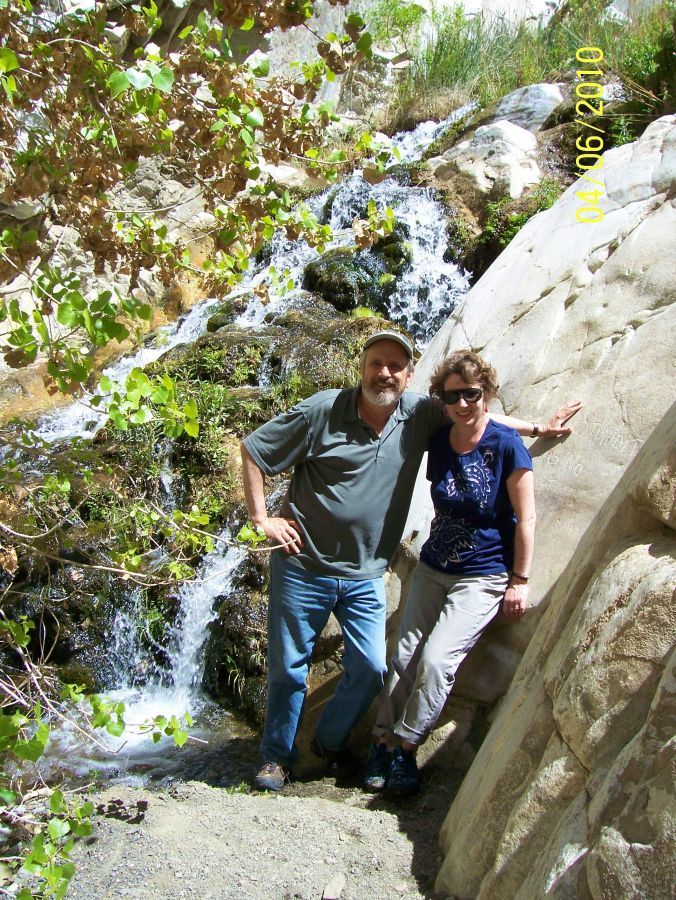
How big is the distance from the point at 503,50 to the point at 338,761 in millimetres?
14396

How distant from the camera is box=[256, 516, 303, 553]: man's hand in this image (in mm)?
4047

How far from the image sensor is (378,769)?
404 cm

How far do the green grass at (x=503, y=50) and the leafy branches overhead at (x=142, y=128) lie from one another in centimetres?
1032

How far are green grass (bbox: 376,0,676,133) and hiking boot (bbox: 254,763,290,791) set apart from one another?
11076mm

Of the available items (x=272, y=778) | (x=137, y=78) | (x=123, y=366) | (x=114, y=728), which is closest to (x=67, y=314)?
(x=137, y=78)

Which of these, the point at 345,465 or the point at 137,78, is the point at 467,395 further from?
the point at 137,78

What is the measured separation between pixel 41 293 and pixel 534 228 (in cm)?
391

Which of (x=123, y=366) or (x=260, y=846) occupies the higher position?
(x=123, y=366)

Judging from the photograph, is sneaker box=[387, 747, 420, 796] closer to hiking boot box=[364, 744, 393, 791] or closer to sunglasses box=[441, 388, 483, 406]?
hiking boot box=[364, 744, 393, 791]

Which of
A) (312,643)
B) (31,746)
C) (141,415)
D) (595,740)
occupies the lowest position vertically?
(312,643)

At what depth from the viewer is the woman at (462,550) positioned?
150 inches

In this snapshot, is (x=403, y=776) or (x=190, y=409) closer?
(x=190, y=409)

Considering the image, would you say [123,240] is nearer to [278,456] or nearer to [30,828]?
[278,456]

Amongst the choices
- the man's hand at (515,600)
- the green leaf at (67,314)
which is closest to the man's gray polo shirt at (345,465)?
the man's hand at (515,600)
